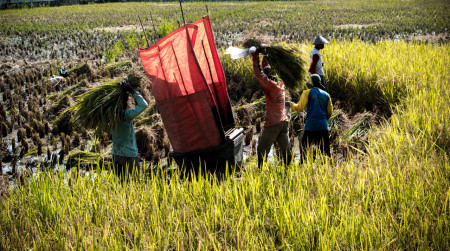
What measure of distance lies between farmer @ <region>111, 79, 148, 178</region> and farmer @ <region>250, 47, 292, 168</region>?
45.8 inches

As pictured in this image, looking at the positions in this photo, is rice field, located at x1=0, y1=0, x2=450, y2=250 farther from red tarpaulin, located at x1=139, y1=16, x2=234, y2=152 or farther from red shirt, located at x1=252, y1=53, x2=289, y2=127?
red shirt, located at x1=252, y1=53, x2=289, y2=127

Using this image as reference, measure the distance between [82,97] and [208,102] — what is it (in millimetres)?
1188

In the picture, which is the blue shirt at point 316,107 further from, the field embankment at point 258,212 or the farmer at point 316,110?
the field embankment at point 258,212

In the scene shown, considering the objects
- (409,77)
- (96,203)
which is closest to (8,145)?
(96,203)

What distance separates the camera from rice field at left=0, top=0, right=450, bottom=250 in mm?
2027

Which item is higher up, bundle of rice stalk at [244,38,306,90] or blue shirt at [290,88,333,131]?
bundle of rice stalk at [244,38,306,90]

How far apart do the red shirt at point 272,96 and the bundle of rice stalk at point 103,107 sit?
1.16 meters

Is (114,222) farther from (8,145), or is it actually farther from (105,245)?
(8,145)

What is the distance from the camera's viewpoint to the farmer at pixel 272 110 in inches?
130

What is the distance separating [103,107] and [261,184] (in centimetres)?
154

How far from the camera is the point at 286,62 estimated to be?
3.85m

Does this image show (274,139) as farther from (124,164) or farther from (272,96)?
(124,164)

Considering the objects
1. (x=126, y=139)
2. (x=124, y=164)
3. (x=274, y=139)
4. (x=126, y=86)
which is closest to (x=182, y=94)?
(x=126, y=86)

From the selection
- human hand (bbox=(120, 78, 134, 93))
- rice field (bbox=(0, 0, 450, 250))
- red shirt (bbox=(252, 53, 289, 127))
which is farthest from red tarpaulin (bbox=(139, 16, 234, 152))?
red shirt (bbox=(252, 53, 289, 127))
